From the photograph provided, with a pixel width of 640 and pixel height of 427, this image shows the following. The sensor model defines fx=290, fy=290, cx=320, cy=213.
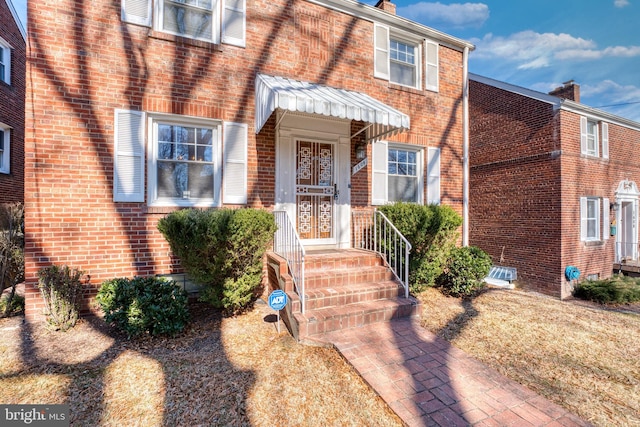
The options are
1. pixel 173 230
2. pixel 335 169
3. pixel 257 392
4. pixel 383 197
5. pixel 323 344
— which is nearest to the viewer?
pixel 257 392

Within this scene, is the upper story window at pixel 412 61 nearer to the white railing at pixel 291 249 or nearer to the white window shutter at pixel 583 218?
the white railing at pixel 291 249

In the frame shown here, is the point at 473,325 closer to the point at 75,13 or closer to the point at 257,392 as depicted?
the point at 257,392

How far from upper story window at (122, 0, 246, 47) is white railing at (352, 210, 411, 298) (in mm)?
4185

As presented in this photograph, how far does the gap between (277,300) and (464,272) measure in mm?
4149

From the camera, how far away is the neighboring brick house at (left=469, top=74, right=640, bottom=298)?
9.74 metres

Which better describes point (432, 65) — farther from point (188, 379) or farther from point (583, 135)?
point (188, 379)

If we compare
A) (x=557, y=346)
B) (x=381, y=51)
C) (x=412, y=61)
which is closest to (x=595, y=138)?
(x=412, y=61)

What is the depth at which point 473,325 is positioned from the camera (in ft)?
14.9

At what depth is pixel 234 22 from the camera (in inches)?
213

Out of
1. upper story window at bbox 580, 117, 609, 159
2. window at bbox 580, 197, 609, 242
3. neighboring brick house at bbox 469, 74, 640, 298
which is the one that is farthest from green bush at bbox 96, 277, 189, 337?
upper story window at bbox 580, 117, 609, 159

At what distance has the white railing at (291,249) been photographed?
404 cm

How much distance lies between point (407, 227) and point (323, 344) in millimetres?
2692

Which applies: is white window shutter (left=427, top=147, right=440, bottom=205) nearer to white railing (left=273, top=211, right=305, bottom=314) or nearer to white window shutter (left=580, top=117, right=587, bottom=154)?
white railing (left=273, top=211, right=305, bottom=314)

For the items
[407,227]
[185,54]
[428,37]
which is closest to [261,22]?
[185,54]
